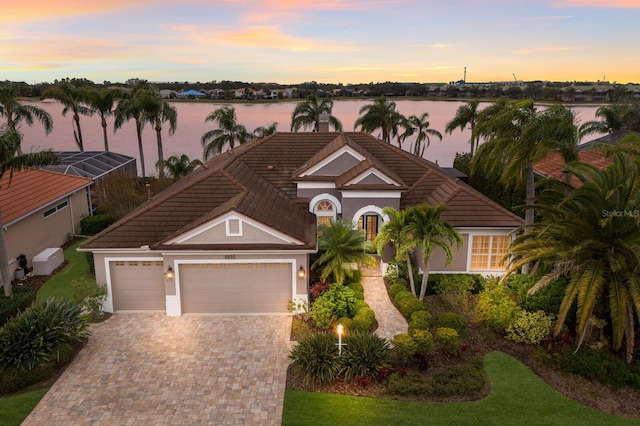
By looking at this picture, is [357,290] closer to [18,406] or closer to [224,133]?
[18,406]

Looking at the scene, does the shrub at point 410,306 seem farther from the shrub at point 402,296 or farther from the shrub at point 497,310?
the shrub at point 497,310

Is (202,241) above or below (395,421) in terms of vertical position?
above

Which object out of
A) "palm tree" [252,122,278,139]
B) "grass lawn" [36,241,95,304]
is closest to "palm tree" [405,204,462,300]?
"grass lawn" [36,241,95,304]

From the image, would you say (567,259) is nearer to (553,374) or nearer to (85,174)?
(553,374)

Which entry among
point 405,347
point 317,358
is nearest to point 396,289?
point 405,347

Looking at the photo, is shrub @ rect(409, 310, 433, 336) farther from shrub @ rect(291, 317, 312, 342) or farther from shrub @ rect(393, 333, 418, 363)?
shrub @ rect(291, 317, 312, 342)

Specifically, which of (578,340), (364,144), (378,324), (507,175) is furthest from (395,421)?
(364,144)

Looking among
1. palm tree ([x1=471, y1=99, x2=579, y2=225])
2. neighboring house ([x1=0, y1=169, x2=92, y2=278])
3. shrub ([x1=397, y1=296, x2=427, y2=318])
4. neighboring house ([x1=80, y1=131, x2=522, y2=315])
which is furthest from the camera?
neighboring house ([x1=0, y1=169, x2=92, y2=278])
